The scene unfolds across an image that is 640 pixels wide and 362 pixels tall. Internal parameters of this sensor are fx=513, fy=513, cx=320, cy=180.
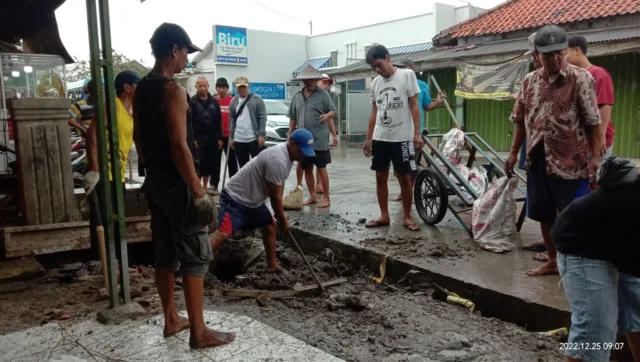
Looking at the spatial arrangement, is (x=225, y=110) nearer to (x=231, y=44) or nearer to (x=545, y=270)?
(x=545, y=270)

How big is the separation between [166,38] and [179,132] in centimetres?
57

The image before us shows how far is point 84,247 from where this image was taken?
5.25 m

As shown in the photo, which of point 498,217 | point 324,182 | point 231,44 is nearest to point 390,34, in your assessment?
point 231,44

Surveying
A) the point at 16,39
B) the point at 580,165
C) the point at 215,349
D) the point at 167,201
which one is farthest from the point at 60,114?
the point at 16,39

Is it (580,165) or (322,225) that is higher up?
(580,165)

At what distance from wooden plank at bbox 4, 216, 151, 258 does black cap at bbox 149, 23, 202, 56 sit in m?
2.92

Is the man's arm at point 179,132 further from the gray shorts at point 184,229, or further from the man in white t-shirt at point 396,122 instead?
the man in white t-shirt at point 396,122

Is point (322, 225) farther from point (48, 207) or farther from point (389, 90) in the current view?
point (48, 207)

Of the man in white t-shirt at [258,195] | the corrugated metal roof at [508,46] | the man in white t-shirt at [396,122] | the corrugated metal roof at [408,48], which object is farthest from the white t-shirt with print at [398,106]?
the corrugated metal roof at [408,48]

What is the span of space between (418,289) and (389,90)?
2.22 m

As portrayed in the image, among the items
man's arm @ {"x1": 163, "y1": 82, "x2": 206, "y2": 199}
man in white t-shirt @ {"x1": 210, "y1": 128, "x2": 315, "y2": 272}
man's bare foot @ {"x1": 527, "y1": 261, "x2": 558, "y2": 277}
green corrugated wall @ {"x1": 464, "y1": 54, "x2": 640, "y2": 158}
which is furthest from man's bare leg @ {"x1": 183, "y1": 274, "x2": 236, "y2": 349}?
green corrugated wall @ {"x1": 464, "y1": 54, "x2": 640, "y2": 158}

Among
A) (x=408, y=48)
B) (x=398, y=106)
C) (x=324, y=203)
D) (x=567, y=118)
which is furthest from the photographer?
(x=408, y=48)

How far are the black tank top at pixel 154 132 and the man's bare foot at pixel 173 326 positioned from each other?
858 millimetres

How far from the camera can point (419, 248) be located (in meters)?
4.86
